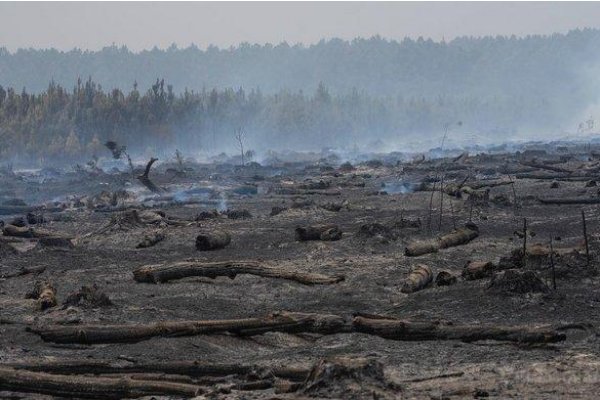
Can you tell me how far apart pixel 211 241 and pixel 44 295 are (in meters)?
6.29

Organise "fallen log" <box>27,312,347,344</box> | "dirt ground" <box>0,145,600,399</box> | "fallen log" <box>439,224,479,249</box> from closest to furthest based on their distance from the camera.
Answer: "dirt ground" <box>0,145,600,399</box>, "fallen log" <box>27,312,347,344</box>, "fallen log" <box>439,224,479,249</box>

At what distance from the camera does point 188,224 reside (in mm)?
23188

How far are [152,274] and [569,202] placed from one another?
14336 millimetres

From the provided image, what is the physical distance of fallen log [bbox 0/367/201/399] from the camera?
8.29 m

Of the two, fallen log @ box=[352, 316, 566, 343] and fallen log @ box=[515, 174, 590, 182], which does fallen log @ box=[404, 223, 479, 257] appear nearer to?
fallen log @ box=[352, 316, 566, 343]

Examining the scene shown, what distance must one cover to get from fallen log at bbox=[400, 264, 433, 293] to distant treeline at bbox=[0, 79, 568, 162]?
193ft

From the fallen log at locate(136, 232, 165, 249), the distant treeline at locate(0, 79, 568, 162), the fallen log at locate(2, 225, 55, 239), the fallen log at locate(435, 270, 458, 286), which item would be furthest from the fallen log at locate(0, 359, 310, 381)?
the distant treeline at locate(0, 79, 568, 162)

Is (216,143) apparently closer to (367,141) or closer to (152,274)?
(367,141)

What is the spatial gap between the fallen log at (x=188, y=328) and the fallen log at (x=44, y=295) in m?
1.92

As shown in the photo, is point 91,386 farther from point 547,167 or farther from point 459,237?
point 547,167

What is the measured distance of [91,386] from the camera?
27.4 ft

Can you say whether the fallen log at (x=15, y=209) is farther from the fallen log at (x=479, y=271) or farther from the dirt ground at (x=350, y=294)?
the fallen log at (x=479, y=271)

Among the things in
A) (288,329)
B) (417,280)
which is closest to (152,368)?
(288,329)

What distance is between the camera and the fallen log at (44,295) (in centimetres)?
1297
